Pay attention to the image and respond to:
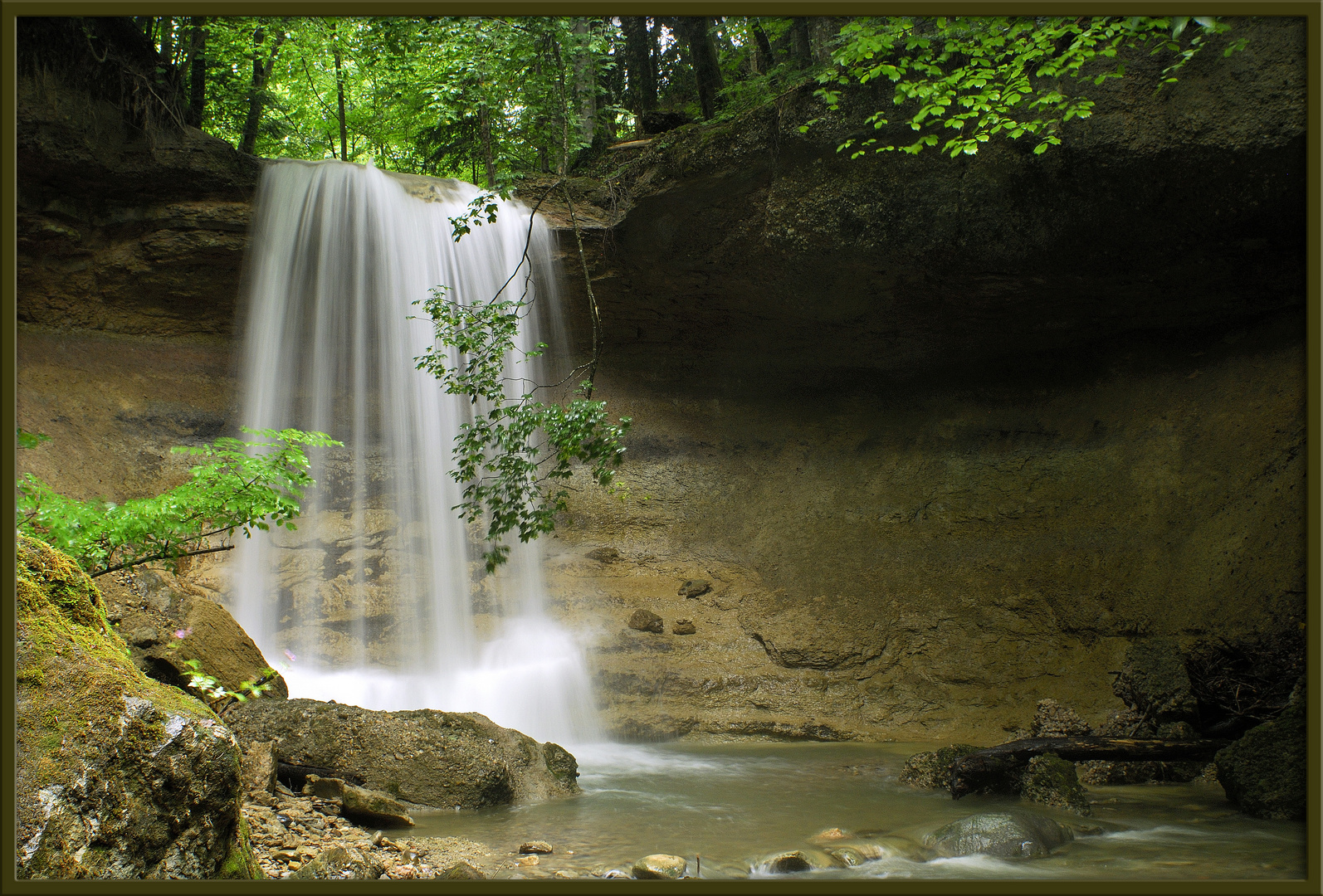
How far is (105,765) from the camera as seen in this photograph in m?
2.15

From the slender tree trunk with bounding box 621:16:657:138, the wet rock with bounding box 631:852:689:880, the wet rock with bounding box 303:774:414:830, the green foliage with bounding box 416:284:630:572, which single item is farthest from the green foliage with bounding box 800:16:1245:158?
the slender tree trunk with bounding box 621:16:657:138

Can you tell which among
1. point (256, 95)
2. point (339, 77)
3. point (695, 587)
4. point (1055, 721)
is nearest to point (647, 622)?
point (695, 587)

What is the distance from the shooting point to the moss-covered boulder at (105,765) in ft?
6.69

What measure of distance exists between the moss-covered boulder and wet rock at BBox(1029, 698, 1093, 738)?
641 centimetres

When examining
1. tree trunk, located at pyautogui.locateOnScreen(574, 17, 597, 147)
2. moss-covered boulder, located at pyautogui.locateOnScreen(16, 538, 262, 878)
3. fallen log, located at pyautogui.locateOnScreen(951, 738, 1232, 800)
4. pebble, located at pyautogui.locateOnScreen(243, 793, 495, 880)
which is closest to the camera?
moss-covered boulder, located at pyautogui.locateOnScreen(16, 538, 262, 878)

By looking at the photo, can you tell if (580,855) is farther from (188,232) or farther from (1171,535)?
(188,232)

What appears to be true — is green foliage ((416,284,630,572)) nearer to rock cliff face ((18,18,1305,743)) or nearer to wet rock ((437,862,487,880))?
wet rock ((437,862,487,880))

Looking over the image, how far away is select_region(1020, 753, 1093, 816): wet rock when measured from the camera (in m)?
4.85

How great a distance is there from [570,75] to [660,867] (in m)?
10.0

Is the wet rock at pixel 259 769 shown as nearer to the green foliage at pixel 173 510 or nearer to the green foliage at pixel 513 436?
the green foliage at pixel 173 510

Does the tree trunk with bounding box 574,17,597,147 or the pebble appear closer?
the pebble

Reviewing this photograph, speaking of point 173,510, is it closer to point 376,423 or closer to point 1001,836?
point 1001,836

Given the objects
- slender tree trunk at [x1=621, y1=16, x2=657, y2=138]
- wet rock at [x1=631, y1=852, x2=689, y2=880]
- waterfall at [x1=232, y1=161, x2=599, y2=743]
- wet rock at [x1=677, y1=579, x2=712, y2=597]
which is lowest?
wet rock at [x1=631, y1=852, x2=689, y2=880]

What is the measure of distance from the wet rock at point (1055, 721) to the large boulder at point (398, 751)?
4.43 m
